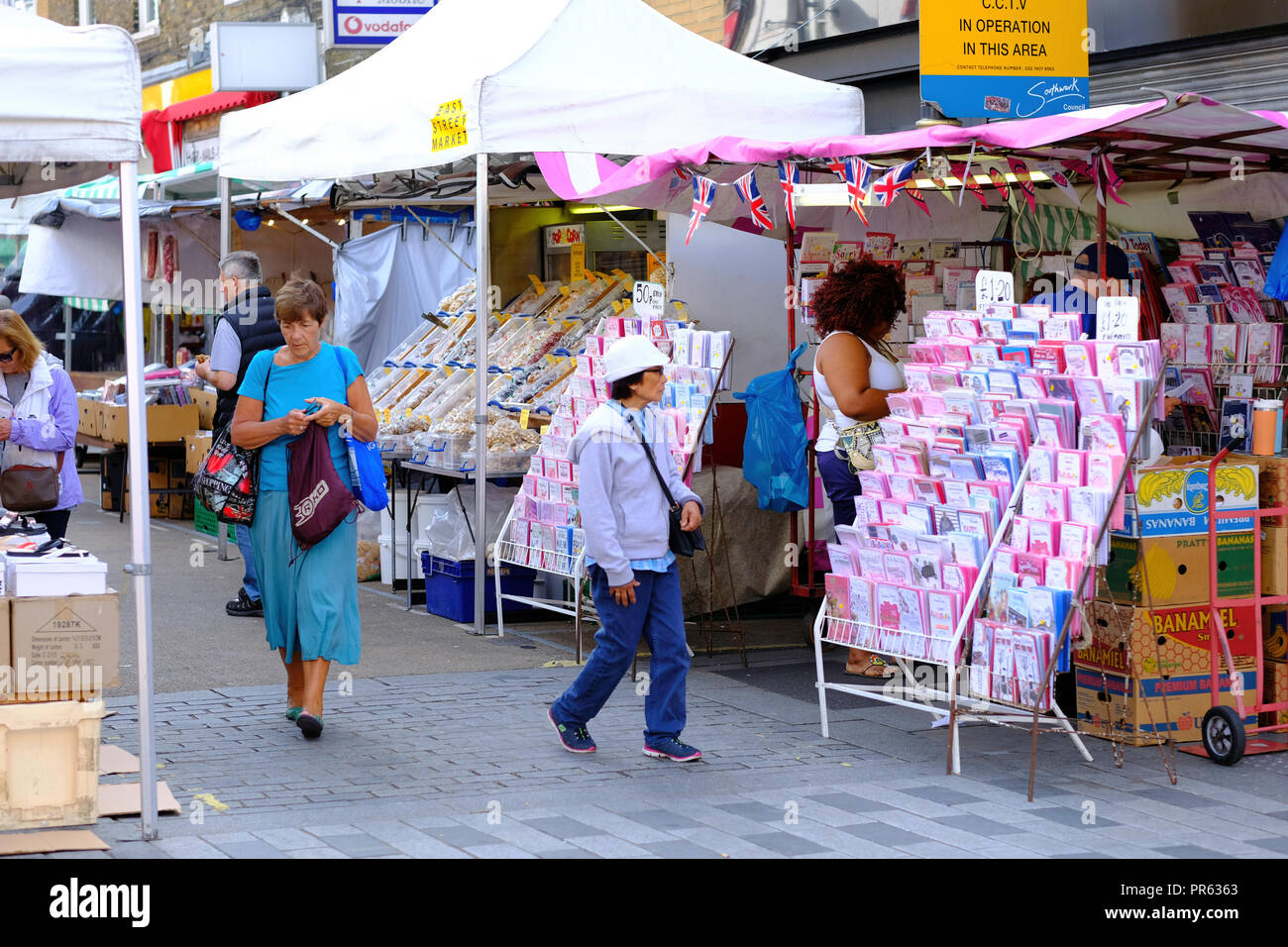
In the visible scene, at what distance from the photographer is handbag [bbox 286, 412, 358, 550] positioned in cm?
666

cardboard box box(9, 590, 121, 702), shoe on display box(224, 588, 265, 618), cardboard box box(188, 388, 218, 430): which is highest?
cardboard box box(188, 388, 218, 430)

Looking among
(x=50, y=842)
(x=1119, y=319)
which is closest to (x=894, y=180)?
(x=1119, y=319)

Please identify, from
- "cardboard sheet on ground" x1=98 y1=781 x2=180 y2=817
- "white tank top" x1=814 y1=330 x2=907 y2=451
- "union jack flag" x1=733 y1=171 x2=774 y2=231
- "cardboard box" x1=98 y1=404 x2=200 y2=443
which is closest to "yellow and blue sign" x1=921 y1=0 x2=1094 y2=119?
"union jack flag" x1=733 y1=171 x2=774 y2=231

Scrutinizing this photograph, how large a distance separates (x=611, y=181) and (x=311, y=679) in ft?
10.5

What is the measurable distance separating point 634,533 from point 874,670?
244 cm

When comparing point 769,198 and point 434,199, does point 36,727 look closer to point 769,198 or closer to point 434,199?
point 769,198

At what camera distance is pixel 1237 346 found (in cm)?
771

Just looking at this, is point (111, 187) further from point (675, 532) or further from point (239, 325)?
point (675, 532)

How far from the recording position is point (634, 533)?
20.7ft

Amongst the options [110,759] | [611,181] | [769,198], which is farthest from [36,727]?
[769,198]

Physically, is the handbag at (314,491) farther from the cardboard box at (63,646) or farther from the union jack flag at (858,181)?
the union jack flag at (858,181)

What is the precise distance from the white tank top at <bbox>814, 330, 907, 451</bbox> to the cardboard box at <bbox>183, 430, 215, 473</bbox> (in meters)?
7.00

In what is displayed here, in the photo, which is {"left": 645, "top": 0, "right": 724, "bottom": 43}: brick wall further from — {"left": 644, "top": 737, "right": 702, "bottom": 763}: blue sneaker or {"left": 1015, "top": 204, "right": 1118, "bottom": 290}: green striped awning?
{"left": 644, "top": 737, "right": 702, "bottom": 763}: blue sneaker

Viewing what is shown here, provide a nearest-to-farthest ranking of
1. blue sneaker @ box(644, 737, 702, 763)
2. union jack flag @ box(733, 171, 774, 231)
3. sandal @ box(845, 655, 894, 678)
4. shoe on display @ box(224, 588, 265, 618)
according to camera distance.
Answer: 1. blue sneaker @ box(644, 737, 702, 763)
2. union jack flag @ box(733, 171, 774, 231)
3. sandal @ box(845, 655, 894, 678)
4. shoe on display @ box(224, 588, 265, 618)
